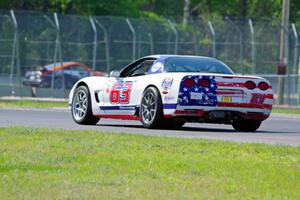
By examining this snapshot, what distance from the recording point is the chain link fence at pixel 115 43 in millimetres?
38719

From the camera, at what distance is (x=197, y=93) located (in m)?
17.9

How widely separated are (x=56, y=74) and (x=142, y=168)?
3003 centimetres

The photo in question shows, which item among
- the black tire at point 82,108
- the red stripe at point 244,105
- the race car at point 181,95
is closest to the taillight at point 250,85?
the race car at point 181,95

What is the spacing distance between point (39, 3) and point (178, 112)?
43.4m

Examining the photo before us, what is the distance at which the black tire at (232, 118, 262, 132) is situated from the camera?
18938 millimetres

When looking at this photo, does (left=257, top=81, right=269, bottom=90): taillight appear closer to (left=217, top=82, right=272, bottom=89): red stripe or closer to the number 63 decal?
(left=217, top=82, right=272, bottom=89): red stripe

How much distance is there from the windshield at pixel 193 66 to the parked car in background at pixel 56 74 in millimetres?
20636

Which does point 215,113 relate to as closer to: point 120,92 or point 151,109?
point 151,109

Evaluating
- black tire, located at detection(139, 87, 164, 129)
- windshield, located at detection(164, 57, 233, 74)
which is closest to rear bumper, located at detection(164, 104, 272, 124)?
black tire, located at detection(139, 87, 164, 129)

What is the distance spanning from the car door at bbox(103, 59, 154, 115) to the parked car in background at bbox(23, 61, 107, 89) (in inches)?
783

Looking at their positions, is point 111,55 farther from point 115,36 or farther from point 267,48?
point 267,48

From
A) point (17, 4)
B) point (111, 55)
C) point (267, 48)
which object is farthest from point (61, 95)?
point (17, 4)

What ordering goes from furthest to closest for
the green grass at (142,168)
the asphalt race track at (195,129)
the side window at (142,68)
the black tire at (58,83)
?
the black tire at (58,83) < the side window at (142,68) < the asphalt race track at (195,129) < the green grass at (142,168)

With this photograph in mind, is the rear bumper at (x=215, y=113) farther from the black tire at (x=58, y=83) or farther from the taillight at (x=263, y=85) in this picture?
the black tire at (x=58, y=83)
